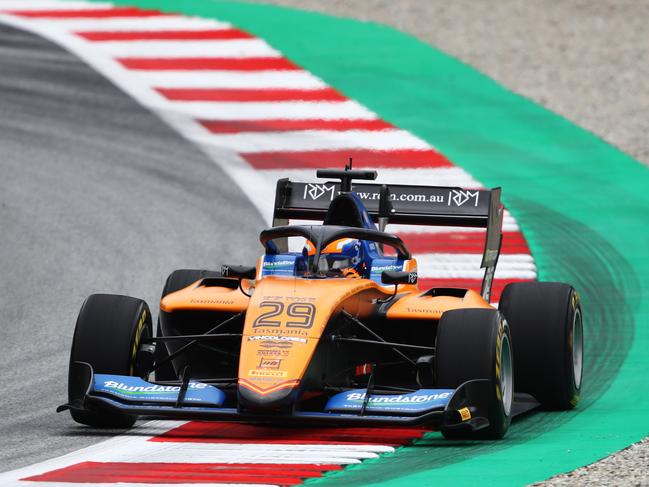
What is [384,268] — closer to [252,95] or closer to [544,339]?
[544,339]

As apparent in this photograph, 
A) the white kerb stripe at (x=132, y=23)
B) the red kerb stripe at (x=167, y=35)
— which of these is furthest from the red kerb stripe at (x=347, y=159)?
the white kerb stripe at (x=132, y=23)

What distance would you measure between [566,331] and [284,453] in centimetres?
269

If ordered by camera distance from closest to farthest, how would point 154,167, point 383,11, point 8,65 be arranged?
point 154,167
point 8,65
point 383,11

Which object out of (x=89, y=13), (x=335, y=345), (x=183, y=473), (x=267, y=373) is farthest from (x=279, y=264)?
(x=89, y=13)

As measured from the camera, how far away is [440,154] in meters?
17.9

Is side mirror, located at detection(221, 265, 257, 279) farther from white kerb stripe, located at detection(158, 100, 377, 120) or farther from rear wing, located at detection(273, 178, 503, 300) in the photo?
white kerb stripe, located at detection(158, 100, 377, 120)

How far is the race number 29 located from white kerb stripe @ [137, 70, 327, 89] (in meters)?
11.0

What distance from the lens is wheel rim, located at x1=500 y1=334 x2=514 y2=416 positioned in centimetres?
943

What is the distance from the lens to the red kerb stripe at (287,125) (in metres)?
18.6

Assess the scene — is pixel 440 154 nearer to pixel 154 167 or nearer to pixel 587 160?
pixel 587 160

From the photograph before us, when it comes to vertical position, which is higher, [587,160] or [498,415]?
[587,160]

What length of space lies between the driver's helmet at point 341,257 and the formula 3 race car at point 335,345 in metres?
0.01

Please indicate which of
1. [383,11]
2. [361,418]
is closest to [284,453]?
[361,418]

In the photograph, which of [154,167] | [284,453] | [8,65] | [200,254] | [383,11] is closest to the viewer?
[284,453]
